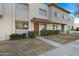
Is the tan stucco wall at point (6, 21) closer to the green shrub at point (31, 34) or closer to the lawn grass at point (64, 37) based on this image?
the green shrub at point (31, 34)

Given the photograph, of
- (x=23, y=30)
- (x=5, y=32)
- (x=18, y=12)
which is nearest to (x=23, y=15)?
(x=18, y=12)

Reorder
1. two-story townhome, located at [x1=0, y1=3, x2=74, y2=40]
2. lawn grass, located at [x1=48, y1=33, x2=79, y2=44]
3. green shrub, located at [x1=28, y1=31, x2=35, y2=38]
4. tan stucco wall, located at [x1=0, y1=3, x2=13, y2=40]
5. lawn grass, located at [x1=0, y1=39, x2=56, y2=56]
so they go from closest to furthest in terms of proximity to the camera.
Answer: lawn grass, located at [x1=0, y1=39, x2=56, y2=56] < green shrub, located at [x1=28, y1=31, x2=35, y2=38] < tan stucco wall, located at [x1=0, y1=3, x2=13, y2=40] < two-story townhome, located at [x1=0, y1=3, x2=74, y2=40] < lawn grass, located at [x1=48, y1=33, x2=79, y2=44]

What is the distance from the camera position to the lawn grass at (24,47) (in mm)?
6913

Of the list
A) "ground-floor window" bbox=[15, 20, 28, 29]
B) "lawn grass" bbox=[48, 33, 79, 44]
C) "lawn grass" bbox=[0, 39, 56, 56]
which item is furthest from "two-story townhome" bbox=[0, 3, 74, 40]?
"lawn grass" bbox=[48, 33, 79, 44]

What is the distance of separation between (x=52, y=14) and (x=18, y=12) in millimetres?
5133

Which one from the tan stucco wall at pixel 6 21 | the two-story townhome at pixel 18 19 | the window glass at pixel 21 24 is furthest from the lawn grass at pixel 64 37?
the tan stucco wall at pixel 6 21

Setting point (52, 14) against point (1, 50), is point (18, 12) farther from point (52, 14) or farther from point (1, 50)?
point (52, 14)

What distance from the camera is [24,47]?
311 inches

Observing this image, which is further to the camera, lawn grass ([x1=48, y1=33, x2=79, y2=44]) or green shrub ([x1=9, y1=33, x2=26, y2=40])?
lawn grass ([x1=48, y1=33, x2=79, y2=44])

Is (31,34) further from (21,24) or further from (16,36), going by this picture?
(21,24)

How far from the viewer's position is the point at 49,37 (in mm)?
9781

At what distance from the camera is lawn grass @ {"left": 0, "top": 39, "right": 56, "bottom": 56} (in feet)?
22.7

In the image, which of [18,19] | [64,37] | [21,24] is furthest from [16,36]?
[64,37]

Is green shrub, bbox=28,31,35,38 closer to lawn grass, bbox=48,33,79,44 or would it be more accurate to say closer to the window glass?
the window glass
